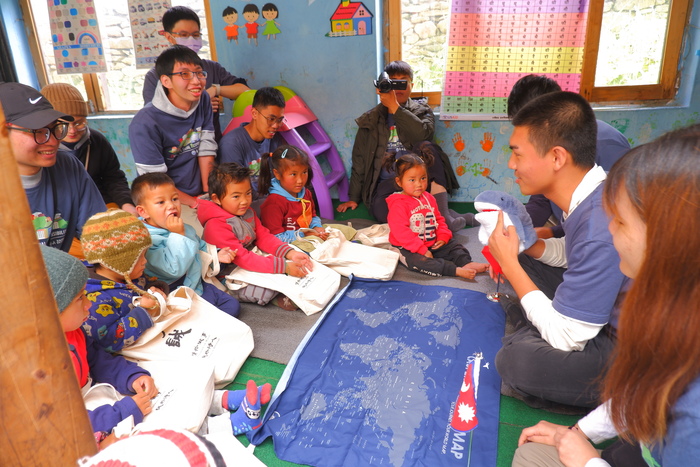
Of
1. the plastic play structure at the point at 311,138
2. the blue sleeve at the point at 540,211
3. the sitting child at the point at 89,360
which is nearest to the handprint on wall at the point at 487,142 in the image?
the blue sleeve at the point at 540,211

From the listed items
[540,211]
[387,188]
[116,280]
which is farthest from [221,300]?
[540,211]

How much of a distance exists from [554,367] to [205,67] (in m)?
2.99

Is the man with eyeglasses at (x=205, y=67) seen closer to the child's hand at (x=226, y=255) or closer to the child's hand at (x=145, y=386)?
the child's hand at (x=226, y=255)

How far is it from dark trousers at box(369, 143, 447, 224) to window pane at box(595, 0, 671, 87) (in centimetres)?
126

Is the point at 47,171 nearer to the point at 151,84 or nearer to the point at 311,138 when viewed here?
the point at 151,84

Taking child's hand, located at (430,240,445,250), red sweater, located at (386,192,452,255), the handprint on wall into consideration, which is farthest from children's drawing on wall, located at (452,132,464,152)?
child's hand, located at (430,240,445,250)

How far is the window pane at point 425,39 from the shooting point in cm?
337

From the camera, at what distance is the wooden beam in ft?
1.76

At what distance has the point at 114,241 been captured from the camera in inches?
66.2

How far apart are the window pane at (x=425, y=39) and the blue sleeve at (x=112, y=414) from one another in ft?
9.88

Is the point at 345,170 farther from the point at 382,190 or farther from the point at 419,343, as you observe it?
the point at 419,343

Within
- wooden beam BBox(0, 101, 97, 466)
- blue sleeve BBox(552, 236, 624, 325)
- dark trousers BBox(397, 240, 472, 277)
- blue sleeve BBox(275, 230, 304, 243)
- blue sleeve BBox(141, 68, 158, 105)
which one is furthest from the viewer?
blue sleeve BBox(141, 68, 158, 105)

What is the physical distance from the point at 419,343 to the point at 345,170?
7.12 feet

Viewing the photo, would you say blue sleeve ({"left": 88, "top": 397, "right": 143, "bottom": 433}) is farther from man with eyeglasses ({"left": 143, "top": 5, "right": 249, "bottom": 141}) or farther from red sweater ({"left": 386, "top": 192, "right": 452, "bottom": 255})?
man with eyeglasses ({"left": 143, "top": 5, "right": 249, "bottom": 141})
